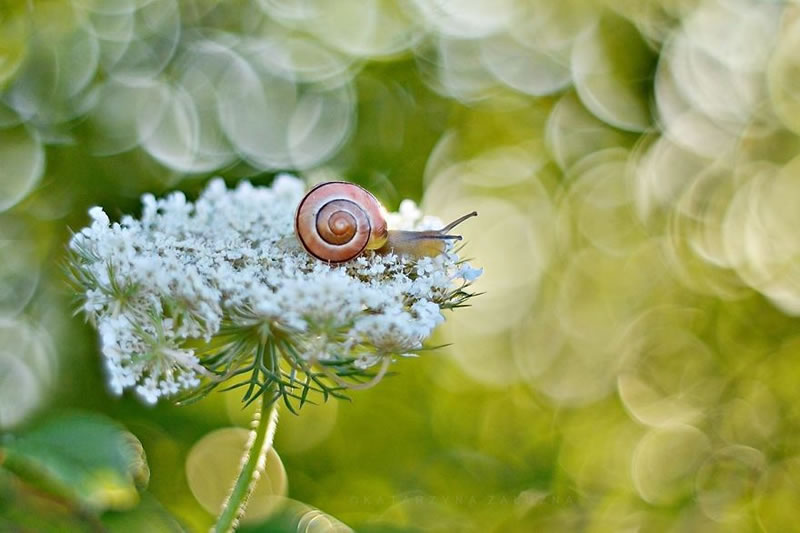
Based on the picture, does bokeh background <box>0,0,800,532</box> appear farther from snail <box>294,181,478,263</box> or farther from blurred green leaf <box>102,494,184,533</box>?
snail <box>294,181,478,263</box>

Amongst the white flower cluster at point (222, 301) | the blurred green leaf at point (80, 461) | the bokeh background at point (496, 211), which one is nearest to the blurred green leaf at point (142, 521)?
A: the blurred green leaf at point (80, 461)

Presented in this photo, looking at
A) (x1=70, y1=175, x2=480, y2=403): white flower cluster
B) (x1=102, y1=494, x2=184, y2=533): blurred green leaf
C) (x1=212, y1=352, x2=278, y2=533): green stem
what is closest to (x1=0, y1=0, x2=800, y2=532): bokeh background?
(x1=102, y1=494, x2=184, y2=533): blurred green leaf

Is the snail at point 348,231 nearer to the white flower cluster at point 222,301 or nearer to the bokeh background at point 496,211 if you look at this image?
the white flower cluster at point 222,301

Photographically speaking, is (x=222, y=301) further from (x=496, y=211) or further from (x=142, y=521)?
(x=496, y=211)

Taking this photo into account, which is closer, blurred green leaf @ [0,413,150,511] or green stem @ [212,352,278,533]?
blurred green leaf @ [0,413,150,511]

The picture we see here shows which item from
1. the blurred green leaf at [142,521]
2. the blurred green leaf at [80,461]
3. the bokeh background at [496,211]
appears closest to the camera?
the blurred green leaf at [80,461]

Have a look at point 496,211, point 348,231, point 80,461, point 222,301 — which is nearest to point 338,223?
point 348,231

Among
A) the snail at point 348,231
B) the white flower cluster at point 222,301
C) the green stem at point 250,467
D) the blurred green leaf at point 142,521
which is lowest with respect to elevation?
the blurred green leaf at point 142,521

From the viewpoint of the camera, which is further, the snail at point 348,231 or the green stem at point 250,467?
the snail at point 348,231
